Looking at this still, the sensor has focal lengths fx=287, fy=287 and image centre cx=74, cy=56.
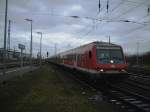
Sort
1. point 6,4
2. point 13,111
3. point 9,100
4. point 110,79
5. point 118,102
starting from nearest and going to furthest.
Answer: point 13,111, point 9,100, point 118,102, point 110,79, point 6,4

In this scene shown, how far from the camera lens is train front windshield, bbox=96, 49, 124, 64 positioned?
18.4 m

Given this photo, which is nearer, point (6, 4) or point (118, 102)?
point (118, 102)

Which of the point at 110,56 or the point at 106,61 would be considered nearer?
the point at 106,61

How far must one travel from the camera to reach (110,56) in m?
18.7

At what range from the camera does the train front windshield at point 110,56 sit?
1844cm

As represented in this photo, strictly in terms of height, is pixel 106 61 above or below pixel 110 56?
below

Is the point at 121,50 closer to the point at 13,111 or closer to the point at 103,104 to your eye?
the point at 103,104

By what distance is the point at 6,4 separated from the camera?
901 inches

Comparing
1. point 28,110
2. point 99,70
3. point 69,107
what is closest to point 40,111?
point 28,110

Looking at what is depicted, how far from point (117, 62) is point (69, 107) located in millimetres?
8001

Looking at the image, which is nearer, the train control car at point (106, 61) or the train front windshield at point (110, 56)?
the train control car at point (106, 61)

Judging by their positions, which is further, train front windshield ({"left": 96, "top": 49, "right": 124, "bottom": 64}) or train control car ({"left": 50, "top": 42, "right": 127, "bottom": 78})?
train front windshield ({"left": 96, "top": 49, "right": 124, "bottom": 64})

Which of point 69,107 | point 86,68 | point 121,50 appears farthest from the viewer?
point 86,68

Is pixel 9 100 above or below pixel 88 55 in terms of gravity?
below
